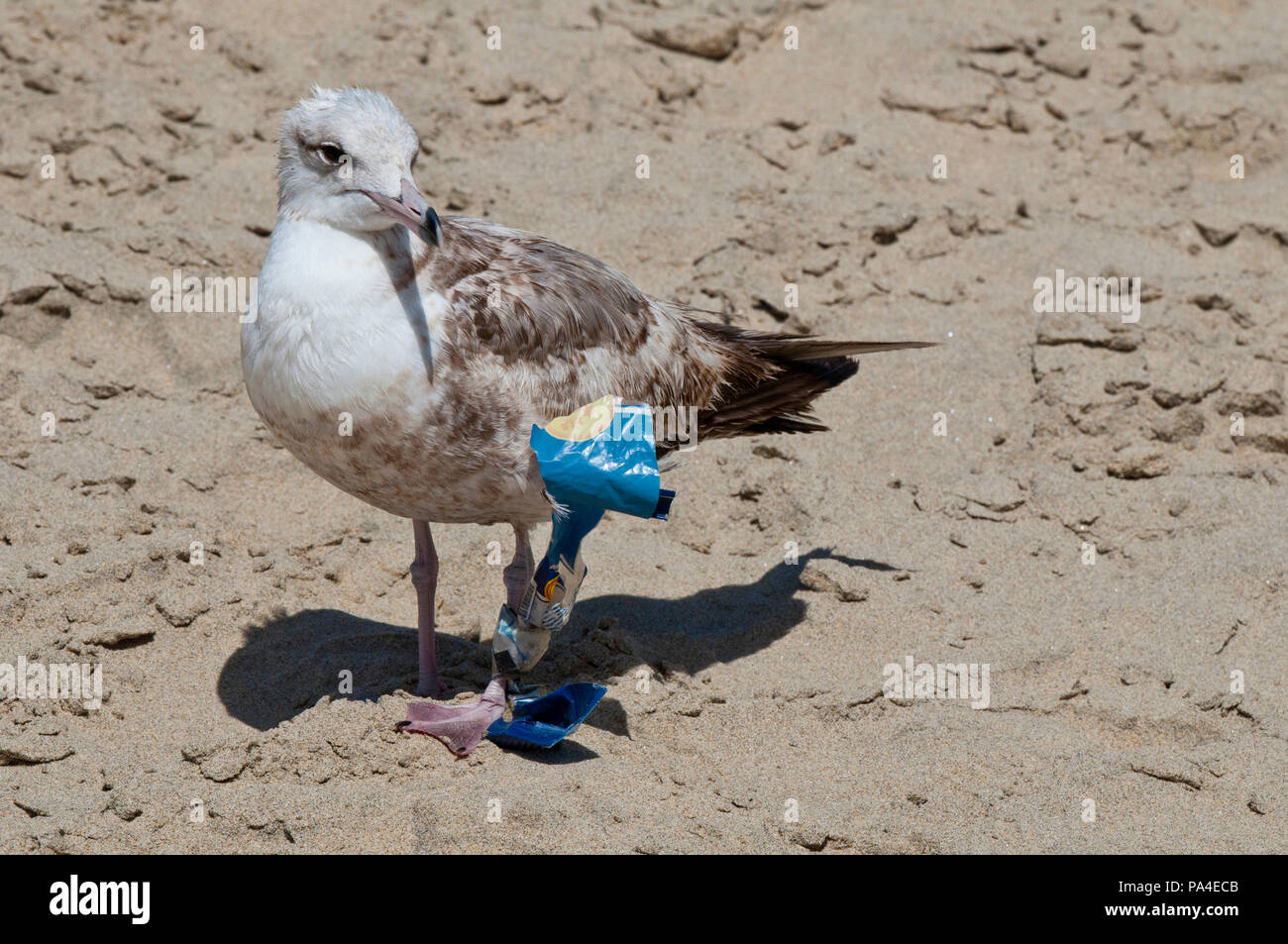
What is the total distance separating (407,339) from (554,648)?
160 centimetres

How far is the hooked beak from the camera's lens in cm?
454

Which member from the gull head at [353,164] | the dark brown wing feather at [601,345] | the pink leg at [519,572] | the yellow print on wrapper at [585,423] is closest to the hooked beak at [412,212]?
the gull head at [353,164]

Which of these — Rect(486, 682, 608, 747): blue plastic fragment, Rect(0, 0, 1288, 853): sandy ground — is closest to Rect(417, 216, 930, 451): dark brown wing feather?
Rect(0, 0, 1288, 853): sandy ground

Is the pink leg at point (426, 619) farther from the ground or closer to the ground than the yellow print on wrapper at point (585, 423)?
closer to the ground

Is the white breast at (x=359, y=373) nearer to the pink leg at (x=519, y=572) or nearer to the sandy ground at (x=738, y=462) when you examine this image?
the pink leg at (x=519, y=572)

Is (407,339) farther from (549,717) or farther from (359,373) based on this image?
(549,717)

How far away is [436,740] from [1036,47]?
6.58 m

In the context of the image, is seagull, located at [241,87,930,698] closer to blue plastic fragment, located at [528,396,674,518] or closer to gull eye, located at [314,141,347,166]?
gull eye, located at [314,141,347,166]

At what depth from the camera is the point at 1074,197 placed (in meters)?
8.50

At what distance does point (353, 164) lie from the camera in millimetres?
4723

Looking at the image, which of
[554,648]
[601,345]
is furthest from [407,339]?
[554,648]

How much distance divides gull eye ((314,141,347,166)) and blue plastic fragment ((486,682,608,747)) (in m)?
1.93

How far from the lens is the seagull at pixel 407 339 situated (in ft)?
15.5

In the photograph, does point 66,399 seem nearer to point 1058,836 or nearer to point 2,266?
point 2,266
